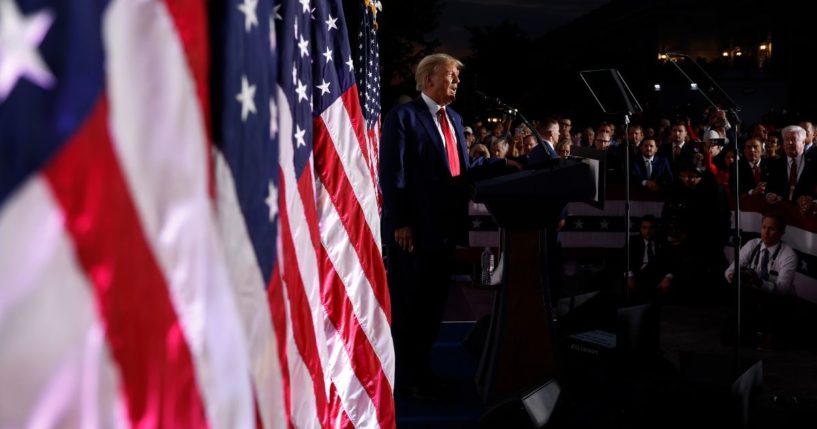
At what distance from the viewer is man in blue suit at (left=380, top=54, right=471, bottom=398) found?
4.45 meters

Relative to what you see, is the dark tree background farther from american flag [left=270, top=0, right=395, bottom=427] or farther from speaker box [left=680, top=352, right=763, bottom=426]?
american flag [left=270, top=0, right=395, bottom=427]

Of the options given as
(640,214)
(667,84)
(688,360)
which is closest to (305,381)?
(688,360)

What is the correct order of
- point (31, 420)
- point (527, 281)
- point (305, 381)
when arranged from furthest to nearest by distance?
1. point (527, 281)
2. point (305, 381)
3. point (31, 420)

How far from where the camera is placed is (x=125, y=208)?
1.04 m

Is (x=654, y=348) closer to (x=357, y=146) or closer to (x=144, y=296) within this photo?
(x=357, y=146)

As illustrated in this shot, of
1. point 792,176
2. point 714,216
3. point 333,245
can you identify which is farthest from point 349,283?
point 714,216

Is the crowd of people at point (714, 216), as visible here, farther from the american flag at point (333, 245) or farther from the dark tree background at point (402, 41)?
the dark tree background at point (402, 41)

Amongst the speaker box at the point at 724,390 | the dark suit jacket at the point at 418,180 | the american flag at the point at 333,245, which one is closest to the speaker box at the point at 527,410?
the speaker box at the point at 724,390

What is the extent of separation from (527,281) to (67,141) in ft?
12.4

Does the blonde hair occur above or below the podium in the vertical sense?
above

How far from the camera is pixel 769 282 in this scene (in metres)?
6.62

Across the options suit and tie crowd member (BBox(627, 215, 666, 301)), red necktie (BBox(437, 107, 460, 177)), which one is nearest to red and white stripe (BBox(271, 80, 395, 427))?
red necktie (BBox(437, 107, 460, 177))

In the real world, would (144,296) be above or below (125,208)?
below

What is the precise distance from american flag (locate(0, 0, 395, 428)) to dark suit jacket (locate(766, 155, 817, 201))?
6.61 meters
